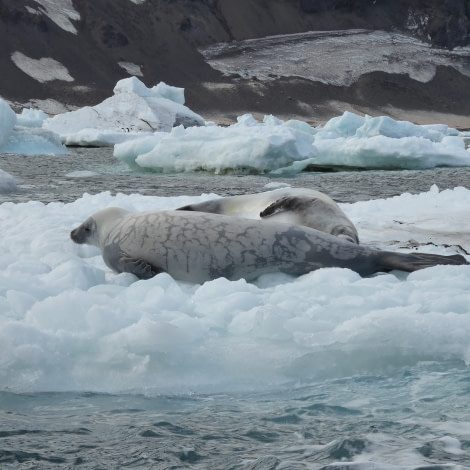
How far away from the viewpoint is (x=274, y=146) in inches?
479

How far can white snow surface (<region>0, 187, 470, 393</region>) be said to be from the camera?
8.47 ft

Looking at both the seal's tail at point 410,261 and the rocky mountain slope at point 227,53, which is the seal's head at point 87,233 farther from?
the rocky mountain slope at point 227,53

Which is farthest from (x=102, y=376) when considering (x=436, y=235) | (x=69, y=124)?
(x=69, y=124)

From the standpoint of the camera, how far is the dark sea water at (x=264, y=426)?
2016 millimetres

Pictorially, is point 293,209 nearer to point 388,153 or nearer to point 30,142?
point 388,153

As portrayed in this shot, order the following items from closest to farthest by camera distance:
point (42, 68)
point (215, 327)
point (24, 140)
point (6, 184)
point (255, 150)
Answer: point (215, 327) < point (6, 184) < point (255, 150) < point (24, 140) < point (42, 68)

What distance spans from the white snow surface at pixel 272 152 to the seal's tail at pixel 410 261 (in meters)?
8.50

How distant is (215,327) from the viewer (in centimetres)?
290

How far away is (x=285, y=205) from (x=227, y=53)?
55858mm

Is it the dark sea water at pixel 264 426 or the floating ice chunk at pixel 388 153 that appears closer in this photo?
the dark sea water at pixel 264 426

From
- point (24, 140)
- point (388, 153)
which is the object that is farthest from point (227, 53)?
point (388, 153)

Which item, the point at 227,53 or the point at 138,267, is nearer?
the point at 138,267

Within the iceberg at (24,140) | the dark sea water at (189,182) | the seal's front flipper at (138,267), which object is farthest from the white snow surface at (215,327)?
the iceberg at (24,140)

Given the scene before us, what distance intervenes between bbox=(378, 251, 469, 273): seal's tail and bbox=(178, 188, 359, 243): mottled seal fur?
0.37m
